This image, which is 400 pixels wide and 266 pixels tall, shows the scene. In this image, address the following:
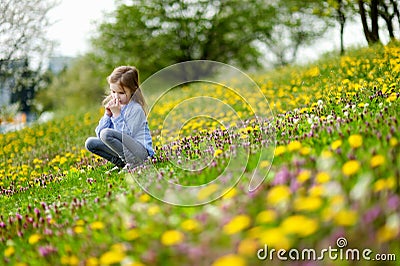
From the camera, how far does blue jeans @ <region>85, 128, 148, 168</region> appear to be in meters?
6.05

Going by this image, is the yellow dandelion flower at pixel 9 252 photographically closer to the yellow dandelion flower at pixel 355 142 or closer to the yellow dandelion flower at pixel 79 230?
the yellow dandelion flower at pixel 79 230

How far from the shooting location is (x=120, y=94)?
6.32m

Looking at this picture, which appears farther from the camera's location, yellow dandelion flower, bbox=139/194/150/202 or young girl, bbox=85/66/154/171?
young girl, bbox=85/66/154/171

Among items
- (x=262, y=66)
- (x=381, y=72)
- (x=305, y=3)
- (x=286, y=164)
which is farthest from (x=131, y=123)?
(x=262, y=66)

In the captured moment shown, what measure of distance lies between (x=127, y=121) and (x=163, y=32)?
25.7m

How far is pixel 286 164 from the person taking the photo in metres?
3.44

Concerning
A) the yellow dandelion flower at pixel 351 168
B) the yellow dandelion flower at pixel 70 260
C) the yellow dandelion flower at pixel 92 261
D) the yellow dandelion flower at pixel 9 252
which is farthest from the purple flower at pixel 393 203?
the yellow dandelion flower at pixel 9 252

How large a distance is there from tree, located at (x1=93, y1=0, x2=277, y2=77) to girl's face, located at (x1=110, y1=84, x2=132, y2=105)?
24.7 m

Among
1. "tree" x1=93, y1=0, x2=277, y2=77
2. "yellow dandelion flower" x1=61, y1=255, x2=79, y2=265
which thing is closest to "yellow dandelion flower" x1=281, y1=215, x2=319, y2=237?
"yellow dandelion flower" x1=61, y1=255, x2=79, y2=265

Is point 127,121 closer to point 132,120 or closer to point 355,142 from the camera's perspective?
point 132,120

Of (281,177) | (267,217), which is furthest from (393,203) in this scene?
(281,177)

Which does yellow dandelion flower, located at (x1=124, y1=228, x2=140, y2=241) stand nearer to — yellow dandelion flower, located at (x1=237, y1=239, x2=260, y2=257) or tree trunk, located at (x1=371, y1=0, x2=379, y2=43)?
yellow dandelion flower, located at (x1=237, y1=239, x2=260, y2=257)

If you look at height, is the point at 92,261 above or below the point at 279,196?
below

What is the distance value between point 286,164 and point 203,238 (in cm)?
113
